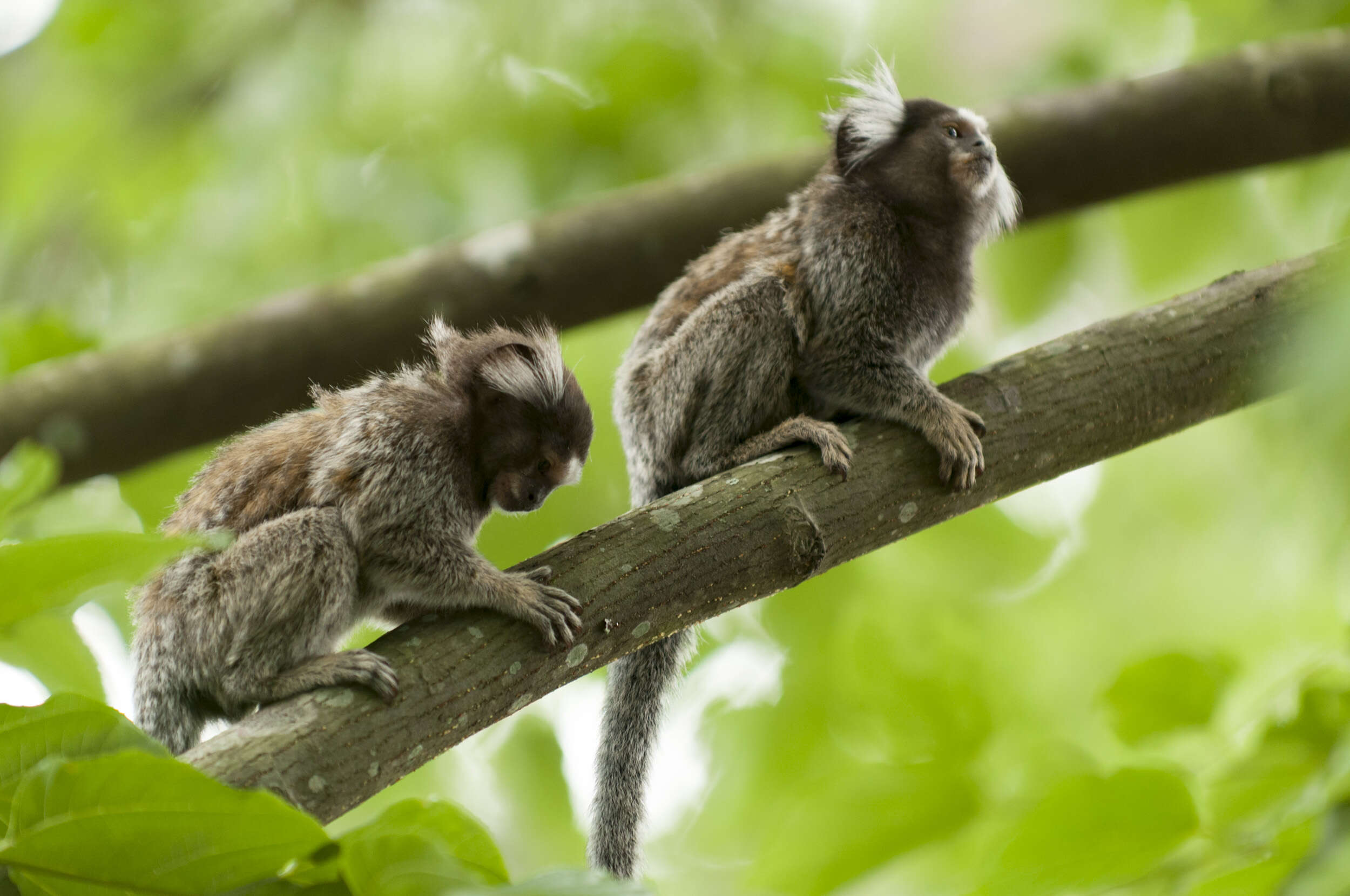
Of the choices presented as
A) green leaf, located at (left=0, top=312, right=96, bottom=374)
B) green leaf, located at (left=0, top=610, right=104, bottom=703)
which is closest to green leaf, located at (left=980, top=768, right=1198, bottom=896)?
green leaf, located at (left=0, top=610, right=104, bottom=703)

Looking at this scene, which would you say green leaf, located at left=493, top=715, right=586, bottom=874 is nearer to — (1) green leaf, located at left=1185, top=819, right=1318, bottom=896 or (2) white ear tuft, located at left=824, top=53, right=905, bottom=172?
(2) white ear tuft, located at left=824, top=53, right=905, bottom=172

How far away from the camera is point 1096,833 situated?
177 cm

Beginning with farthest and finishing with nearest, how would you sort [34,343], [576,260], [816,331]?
[34,343] < [576,260] < [816,331]

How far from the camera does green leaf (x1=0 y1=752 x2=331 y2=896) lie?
127 centimetres

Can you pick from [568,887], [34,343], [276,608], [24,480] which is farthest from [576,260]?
[568,887]

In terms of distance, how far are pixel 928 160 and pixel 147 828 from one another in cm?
323

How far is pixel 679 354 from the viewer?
11.2ft

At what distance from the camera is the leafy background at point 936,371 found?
86.4 inches

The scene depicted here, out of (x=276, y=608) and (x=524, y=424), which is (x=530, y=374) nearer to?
(x=524, y=424)

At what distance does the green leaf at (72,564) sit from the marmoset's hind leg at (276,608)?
1.18 meters

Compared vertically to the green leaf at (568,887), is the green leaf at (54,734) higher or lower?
higher

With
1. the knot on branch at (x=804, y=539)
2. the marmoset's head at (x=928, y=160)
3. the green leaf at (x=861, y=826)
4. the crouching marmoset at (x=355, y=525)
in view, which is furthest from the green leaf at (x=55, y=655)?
the marmoset's head at (x=928, y=160)

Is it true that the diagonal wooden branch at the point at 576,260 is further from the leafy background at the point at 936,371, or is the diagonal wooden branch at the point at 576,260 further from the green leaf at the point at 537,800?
the green leaf at the point at 537,800

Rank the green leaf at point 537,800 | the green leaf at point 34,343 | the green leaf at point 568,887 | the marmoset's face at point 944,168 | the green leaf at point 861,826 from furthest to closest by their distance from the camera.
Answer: the green leaf at point 34,343 < the green leaf at point 537,800 < the marmoset's face at point 944,168 < the green leaf at point 861,826 < the green leaf at point 568,887
